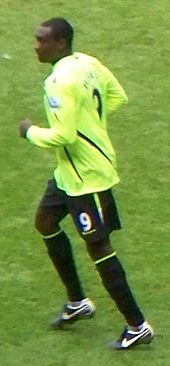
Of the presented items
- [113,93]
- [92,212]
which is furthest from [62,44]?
[92,212]

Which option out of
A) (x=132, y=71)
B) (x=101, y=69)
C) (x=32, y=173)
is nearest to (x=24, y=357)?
(x=101, y=69)

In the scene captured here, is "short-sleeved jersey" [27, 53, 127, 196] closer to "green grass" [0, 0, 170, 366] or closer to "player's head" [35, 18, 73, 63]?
"player's head" [35, 18, 73, 63]

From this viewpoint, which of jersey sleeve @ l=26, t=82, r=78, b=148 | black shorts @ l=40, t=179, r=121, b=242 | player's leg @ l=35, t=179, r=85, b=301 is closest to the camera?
jersey sleeve @ l=26, t=82, r=78, b=148

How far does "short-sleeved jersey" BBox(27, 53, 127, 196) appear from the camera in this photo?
6.75 meters

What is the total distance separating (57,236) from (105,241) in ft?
1.16

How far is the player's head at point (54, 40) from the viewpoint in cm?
683

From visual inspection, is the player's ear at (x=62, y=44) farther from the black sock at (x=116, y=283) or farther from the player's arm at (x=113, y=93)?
the black sock at (x=116, y=283)

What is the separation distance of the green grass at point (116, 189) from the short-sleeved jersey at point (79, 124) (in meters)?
0.96

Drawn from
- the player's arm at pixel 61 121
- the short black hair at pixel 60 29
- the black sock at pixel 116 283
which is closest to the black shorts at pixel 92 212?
the black sock at pixel 116 283

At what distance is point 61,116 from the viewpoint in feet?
22.1

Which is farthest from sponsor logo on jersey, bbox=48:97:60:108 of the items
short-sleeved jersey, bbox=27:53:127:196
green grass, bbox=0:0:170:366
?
green grass, bbox=0:0:170:366

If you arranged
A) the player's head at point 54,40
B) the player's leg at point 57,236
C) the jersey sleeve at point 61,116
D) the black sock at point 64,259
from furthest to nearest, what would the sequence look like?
the black sock at point 64,259
the player's leg at point 57,236
the player's head at point 54,40
the jersey sleeve at point 61,116

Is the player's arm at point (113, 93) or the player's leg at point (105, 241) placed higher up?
the player's arm at point (113, 93)

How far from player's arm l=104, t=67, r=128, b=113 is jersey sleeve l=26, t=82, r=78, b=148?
1.38 feet
